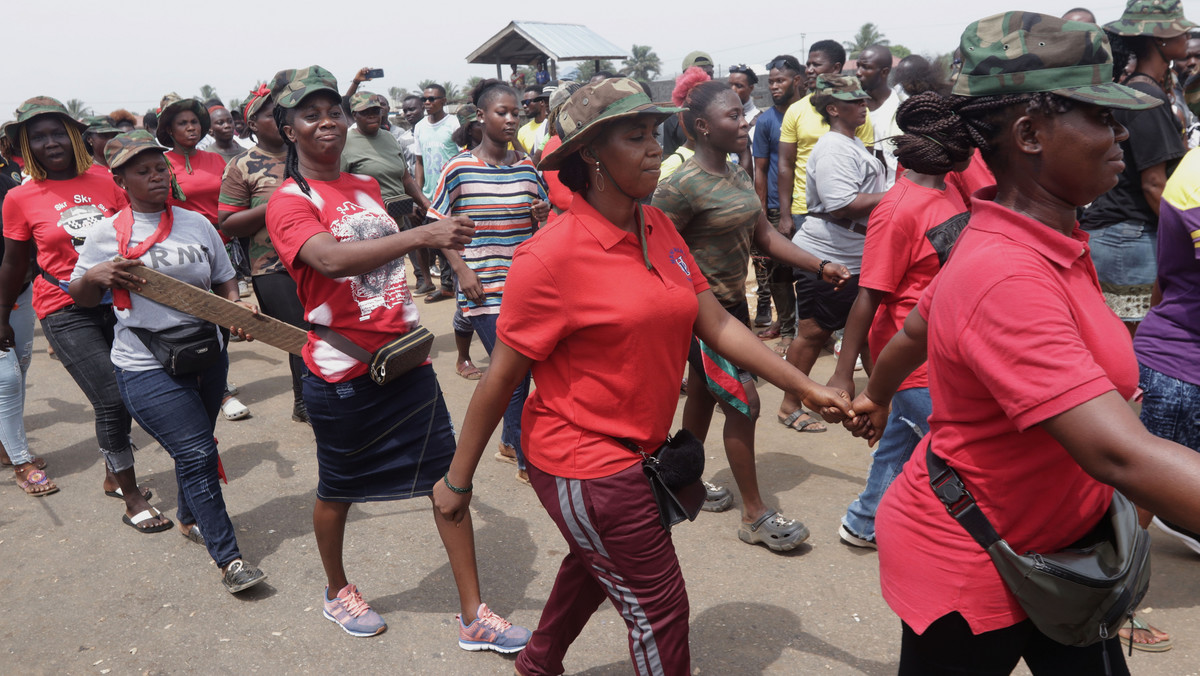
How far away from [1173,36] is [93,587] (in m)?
5.81

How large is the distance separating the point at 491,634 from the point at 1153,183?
363cm

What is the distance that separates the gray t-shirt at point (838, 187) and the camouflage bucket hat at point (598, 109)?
290 cm

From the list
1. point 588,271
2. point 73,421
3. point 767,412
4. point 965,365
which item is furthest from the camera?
point 73,421

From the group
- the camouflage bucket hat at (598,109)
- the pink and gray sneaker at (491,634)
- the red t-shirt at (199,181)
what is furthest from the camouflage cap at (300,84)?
the red t-shirt at (199,181)

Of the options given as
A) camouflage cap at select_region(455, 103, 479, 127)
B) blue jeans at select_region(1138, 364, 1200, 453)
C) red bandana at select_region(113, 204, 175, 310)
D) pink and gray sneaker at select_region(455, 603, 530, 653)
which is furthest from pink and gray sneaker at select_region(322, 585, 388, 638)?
camouflage cap at select_region(455, 103, 479, 127)

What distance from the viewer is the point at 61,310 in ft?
17.1

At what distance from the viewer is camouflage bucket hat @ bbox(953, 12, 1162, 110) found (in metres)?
1.77

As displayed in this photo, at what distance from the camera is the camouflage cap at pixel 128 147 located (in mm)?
4254

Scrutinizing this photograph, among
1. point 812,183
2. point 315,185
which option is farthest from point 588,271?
point 812,183

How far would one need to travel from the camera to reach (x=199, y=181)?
6.62 metres

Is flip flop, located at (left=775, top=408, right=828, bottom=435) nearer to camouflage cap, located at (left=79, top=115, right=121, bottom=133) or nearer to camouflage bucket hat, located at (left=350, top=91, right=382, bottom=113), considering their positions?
camouflage bucket hat, located at (left=350, top=91, right=382, bottom=113)

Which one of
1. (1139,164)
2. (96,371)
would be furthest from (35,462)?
(1139,164)

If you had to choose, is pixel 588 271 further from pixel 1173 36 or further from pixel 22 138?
pixel 22 138

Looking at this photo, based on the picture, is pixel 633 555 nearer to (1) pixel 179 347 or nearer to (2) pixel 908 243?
(2) pixel 908 243
